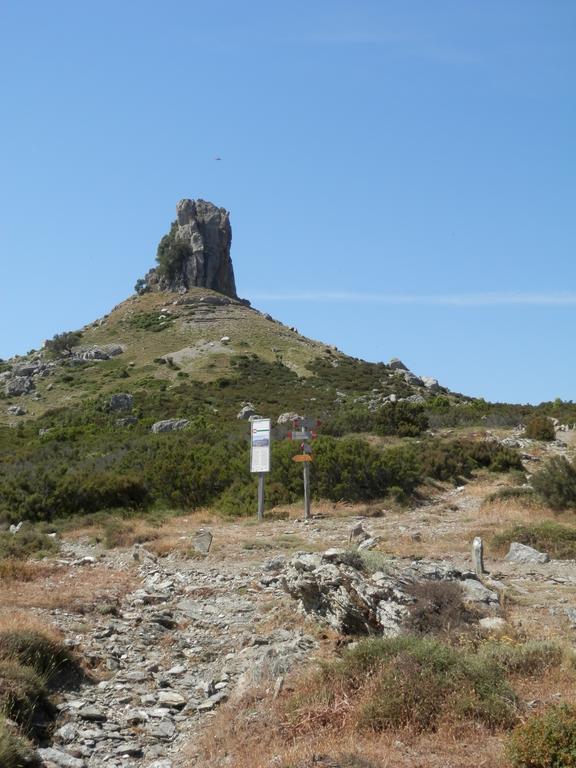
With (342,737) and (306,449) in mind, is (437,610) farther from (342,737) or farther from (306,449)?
(306,449)

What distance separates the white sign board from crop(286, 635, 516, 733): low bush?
36.8 feet

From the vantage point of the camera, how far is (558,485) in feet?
55.4

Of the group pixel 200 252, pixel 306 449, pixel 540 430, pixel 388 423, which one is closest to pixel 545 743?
pixel 306 449

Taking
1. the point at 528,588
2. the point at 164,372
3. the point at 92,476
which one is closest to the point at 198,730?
the point at 528,588

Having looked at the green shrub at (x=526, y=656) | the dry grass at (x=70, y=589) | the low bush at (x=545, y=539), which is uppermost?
the low bush at (x=545, y=539)

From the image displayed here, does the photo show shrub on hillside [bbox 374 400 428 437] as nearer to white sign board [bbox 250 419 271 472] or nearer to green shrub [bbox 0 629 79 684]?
white sign board [bbox 250 419 271 472]

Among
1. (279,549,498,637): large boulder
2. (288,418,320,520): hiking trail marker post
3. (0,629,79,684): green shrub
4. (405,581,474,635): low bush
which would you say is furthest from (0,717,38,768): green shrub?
(288,418,320,520): hiking trail marker post

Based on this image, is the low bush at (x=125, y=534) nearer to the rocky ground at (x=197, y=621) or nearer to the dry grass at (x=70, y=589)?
the rocky ground at (x=197, y=621)

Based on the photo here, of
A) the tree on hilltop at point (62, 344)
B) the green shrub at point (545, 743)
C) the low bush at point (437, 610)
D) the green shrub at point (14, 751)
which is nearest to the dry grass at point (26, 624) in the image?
the green shrub at point (14, 751)

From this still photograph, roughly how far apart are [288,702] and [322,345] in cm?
7054

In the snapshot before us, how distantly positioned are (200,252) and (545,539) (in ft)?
249

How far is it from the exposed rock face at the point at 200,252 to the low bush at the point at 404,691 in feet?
262

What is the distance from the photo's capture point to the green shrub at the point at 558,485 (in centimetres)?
1664

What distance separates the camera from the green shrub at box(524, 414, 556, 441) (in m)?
28.2
